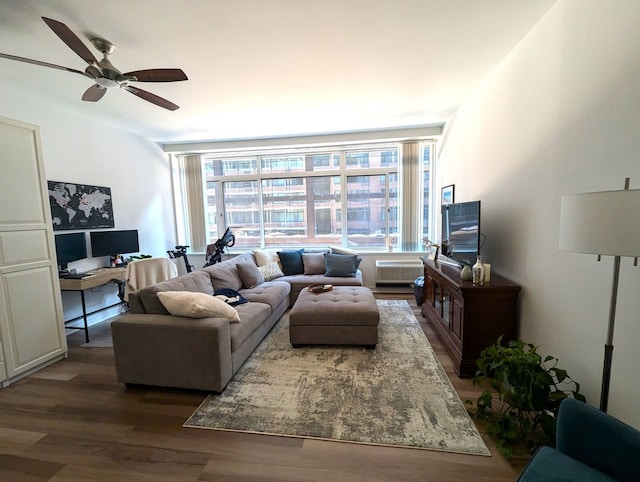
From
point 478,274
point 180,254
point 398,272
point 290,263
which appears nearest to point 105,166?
point 180,254

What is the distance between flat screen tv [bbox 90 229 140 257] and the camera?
358cm

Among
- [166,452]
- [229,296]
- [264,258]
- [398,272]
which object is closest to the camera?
[166,452]

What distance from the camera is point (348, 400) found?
1941mm

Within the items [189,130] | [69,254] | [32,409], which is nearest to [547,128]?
[32,409]

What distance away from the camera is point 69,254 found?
3.24m

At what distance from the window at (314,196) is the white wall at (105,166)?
0.85 m

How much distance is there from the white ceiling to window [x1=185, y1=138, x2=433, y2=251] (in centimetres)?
132

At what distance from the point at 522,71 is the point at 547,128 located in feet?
2.20

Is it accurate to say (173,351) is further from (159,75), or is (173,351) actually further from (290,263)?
(290,263)

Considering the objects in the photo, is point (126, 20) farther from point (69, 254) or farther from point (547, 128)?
point (547, 128)

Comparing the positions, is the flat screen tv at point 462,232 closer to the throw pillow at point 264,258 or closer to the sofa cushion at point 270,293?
the sofa cushion at point 270,293

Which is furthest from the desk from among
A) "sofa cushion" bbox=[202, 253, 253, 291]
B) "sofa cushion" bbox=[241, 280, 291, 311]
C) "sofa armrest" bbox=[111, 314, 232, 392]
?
"sofa cushion" bbox=[241, 280, 291, 311]

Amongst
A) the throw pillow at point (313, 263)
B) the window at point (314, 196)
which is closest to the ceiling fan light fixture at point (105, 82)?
the window at point (314, 196)

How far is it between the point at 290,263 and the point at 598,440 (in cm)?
381
